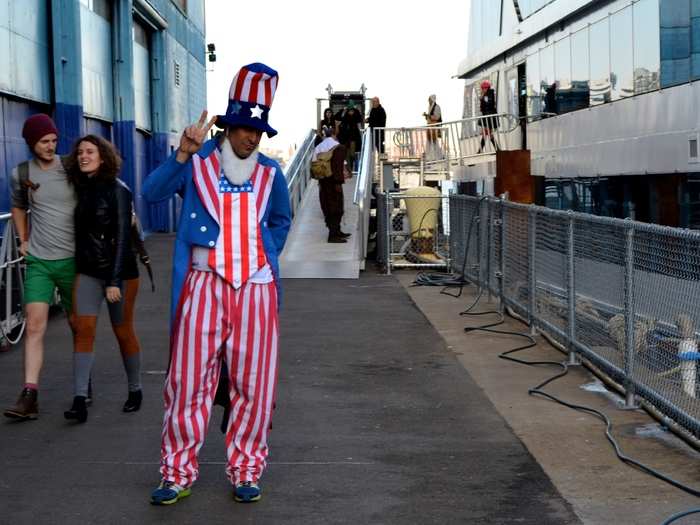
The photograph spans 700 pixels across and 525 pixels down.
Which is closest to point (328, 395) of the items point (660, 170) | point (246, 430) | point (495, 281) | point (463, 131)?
point (246, 430)

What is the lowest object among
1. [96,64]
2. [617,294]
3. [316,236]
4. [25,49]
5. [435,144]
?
[617,294]

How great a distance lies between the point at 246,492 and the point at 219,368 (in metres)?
0.57

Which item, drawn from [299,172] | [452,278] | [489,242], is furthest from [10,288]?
[299,172]

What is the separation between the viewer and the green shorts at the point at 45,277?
752cm

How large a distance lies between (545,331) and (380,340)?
1.55 m

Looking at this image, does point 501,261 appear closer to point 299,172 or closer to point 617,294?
point 617,294

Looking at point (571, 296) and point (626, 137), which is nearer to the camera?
point (571, 296)

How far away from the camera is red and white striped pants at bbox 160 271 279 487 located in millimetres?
5371

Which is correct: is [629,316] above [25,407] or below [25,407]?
above

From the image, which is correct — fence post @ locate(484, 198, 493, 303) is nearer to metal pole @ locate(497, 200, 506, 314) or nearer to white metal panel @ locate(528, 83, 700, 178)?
metal pole @ locate(497, 200, 506, 314)

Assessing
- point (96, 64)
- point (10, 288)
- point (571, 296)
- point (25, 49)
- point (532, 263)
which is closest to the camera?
point (571, 296)

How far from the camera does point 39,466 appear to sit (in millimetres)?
6266

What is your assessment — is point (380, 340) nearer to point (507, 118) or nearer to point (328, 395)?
point (328, 395)

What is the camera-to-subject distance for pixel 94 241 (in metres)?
7.39
